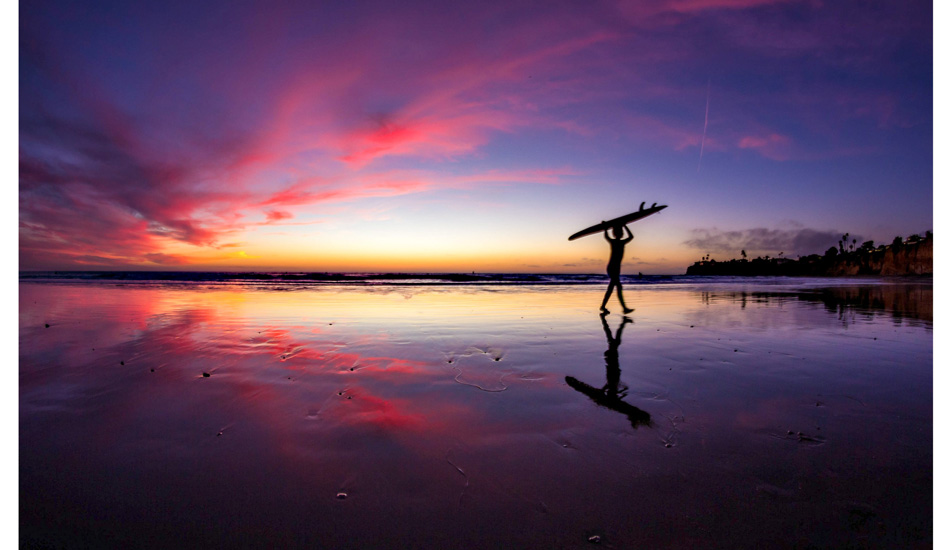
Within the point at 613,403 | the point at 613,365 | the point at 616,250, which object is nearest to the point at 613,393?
the point at 613,403

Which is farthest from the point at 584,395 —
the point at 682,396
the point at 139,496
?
the point at 139,496

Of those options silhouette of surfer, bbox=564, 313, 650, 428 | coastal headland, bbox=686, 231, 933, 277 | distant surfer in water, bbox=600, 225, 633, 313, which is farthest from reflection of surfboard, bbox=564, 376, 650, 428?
coastal headland, bbox=686, 231, 933, 277

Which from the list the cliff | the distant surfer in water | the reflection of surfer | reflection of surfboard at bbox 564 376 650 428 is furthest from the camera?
the cliff

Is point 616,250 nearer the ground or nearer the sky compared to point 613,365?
nearer the sky

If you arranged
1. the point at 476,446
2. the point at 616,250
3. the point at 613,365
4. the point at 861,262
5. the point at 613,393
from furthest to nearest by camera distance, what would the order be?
the point at 861,262 < the point at 616,250 < the point at 613,365 < the point at 613,393 < the point at 476,446

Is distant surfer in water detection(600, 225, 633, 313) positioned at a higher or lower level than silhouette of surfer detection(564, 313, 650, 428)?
higher

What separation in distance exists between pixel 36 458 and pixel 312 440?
7.38 ft

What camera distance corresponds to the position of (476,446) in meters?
3.17

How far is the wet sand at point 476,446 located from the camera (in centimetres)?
221

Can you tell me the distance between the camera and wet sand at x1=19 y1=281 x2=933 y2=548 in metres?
2.21

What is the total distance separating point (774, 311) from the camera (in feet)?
42.0

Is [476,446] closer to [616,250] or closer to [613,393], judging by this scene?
[613,393]

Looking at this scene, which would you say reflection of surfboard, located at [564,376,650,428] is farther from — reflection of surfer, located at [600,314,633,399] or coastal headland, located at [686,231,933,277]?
coastal headland, located at [686,231,933,277]
